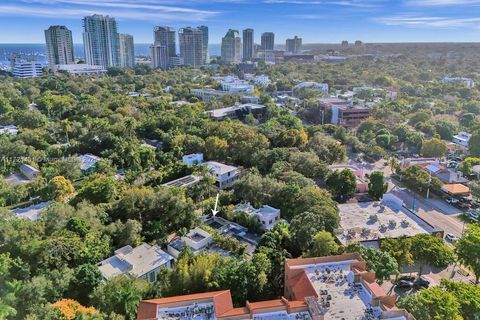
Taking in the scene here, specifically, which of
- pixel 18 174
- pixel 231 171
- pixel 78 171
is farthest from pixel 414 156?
pixel 18 174

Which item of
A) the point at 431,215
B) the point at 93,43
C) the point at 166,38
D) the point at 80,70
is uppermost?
the point at 166,38

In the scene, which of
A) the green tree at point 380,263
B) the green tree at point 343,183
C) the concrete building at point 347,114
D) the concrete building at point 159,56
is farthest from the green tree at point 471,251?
the concrete building at point 159,56

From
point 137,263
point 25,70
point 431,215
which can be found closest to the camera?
→ point 137,263

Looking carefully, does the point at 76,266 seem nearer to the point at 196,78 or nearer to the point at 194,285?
the point at 194,285

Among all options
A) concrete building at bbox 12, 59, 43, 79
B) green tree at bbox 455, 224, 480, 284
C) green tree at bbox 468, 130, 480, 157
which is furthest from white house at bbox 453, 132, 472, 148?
concrete building at bbox 12, 59, 43, 79

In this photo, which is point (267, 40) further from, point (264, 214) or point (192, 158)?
point (264, 214)

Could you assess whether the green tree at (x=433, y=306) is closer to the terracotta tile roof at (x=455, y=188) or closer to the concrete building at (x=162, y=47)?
the terracotta tile roof at (x=455, y=188)

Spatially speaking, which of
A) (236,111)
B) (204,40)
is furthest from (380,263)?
(204,40)
